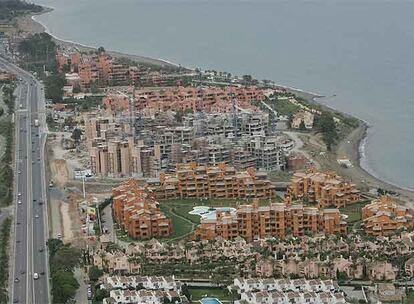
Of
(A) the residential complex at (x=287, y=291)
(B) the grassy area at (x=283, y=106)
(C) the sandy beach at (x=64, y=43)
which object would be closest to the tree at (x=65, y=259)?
(A) the residential complex at (x=287, y=291)

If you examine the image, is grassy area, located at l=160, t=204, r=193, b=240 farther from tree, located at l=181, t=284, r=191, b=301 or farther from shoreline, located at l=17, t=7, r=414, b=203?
shoreline, located at l=17, t=7, r=414, b=203

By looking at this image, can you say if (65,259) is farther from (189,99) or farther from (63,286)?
(189,99)

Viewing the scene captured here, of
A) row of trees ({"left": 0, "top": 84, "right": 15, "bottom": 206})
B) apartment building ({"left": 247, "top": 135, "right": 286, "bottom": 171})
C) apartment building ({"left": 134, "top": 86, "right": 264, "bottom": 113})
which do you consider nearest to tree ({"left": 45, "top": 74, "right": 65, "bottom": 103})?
row of trees ({"left": 0, "top": 84, "right": 15, "bottom": 206})

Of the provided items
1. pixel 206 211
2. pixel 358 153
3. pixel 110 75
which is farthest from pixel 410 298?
pixel 110 75

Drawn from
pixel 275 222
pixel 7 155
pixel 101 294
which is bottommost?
pixel 101 294

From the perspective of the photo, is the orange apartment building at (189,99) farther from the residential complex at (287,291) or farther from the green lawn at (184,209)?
the residential complex at (287,291)

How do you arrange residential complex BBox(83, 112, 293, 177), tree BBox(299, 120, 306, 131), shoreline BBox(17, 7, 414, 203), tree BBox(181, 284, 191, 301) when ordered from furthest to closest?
tree BBox(299, 120, 306, 131) < residential complex BBox(83, 112, 293, 177) < shoreline BBox(17, 7, 414, 203) < tree BBox(181, 284, 191, 301)

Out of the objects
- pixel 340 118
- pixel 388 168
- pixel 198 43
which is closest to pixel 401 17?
pixel 198 43
